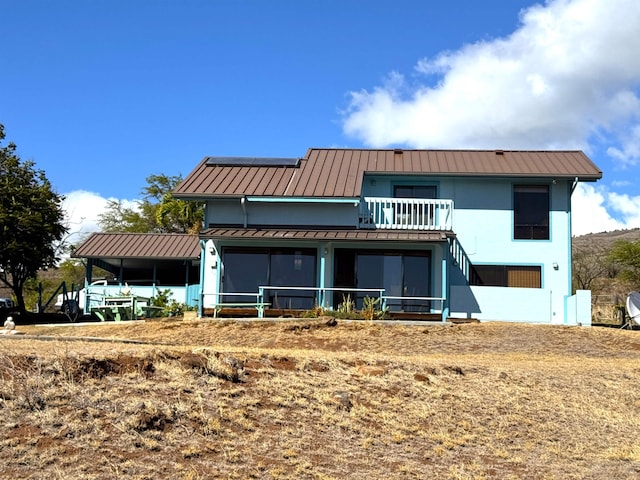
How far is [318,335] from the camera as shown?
59.8 ft

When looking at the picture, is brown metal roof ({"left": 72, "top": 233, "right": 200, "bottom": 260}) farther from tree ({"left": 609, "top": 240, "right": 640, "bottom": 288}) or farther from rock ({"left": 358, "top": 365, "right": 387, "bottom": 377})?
tree ({"left": 609, "top": 240, "right": 640, "bottom": 288})

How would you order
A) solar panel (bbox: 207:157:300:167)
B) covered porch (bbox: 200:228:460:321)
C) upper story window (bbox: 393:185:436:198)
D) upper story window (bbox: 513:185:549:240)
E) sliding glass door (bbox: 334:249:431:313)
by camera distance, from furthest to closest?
solar panel (bbox: 207:157:300:167) → upper story window (bbox: 393:185:436:198) → upper story window (bbox: 513:185:549:240) → sliding glass door (bbox: 334:249:431:313) → covered porch (bbox: 200:228:460:321)

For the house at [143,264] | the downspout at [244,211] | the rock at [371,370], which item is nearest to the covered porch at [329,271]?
the downspout at [244,211]

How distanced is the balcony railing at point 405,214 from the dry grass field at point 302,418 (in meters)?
10.2

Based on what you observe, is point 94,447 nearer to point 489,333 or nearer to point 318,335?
point 318,335

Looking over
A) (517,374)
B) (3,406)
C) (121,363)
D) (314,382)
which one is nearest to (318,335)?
(517,374)

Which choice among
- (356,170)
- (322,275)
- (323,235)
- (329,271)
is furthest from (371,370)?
(356,170)

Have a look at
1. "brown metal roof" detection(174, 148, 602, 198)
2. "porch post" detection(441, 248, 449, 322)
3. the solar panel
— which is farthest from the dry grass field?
the solar panel

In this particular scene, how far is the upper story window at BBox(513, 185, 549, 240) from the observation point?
23.9 meters

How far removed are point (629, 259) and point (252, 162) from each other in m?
21.1

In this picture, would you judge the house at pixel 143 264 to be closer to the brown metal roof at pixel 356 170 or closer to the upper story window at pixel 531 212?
the brown metal roof at pixel 356 170

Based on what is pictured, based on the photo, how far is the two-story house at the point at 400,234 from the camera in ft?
72.7

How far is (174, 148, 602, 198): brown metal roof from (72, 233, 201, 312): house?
16.6 feet

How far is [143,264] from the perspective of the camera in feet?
102
